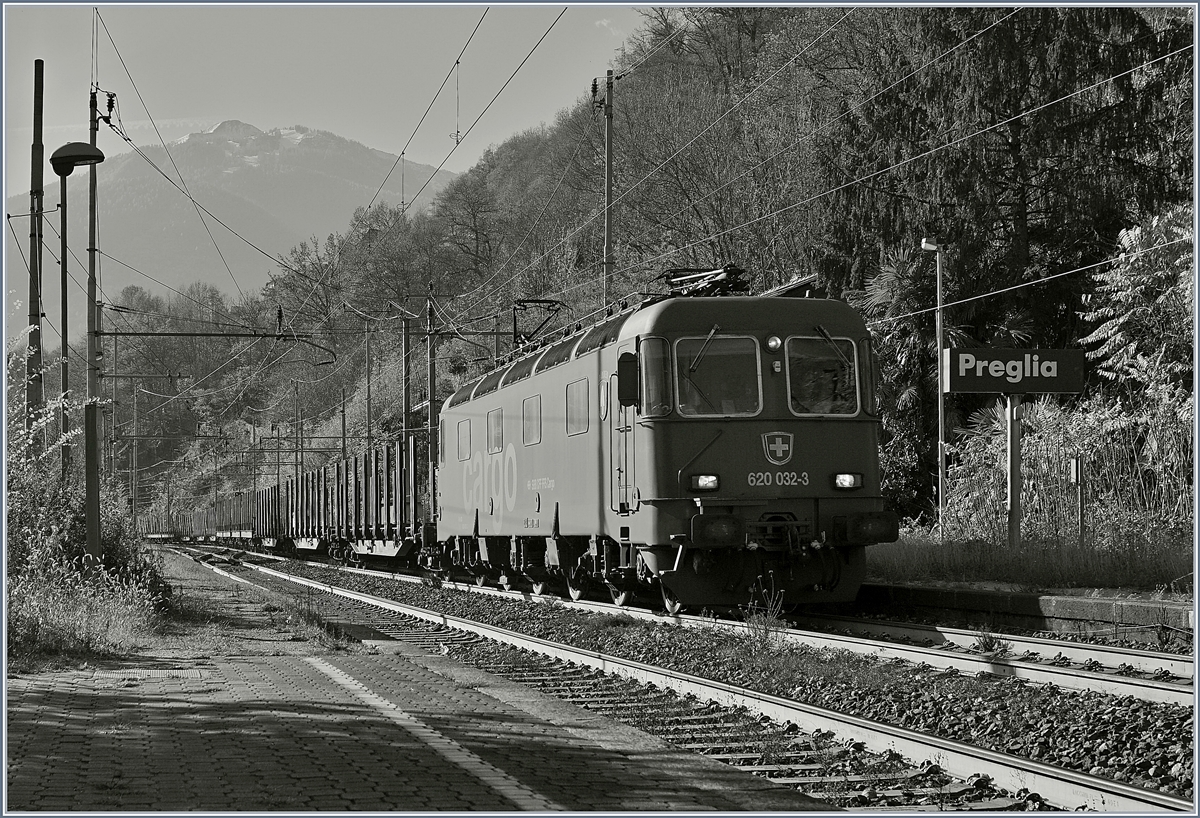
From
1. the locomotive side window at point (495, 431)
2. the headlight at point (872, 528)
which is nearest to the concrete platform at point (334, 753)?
the headlight at point (872, 528)

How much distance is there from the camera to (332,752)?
23.8 feet

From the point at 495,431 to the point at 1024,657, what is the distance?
36.8 ft

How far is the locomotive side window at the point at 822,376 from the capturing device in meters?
14.1

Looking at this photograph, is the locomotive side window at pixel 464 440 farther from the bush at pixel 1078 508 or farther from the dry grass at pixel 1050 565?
the dry grass at pixel 1050 565

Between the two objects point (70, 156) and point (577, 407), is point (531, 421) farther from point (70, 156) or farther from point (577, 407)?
point (70, 156)

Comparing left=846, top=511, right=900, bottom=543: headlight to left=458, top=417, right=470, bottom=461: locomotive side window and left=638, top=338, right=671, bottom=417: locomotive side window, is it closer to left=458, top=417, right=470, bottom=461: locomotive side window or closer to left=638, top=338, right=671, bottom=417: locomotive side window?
left=638, top=338, right=671, bottom=417: locomotive side window

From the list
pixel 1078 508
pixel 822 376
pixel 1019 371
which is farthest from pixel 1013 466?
pixel 822 376

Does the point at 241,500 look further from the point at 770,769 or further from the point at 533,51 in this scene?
the point at 770,769

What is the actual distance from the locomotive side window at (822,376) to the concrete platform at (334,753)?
5159mm

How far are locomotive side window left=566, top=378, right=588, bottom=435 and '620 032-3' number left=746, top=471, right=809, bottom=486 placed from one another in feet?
8.65

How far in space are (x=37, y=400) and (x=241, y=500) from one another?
172 ft

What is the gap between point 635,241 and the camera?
132 feet

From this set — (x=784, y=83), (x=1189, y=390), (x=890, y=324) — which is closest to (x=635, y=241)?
(x=784, y=83)

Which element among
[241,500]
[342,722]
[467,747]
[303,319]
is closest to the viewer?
[467,747]
